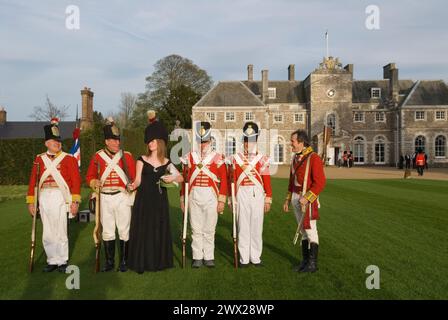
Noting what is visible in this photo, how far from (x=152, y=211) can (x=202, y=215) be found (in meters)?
0.76

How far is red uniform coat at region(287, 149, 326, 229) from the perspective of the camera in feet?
18.6

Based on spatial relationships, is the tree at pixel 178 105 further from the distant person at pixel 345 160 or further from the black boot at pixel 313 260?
the black boot at pixel 313 260

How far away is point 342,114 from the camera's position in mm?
48406

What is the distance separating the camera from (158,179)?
5746mm

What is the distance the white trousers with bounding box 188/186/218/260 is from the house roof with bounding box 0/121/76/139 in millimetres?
34751

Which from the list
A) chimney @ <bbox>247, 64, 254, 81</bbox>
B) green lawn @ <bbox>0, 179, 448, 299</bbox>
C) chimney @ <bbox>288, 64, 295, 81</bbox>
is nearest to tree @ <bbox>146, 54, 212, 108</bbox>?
chimney @ <bbox>247, 64, 254, 81</bbox>

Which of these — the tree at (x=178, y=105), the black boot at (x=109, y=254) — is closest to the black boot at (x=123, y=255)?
the black boot at (x=109, y=254)

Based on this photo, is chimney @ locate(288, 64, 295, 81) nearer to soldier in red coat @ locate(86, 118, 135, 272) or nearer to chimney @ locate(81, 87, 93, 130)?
chimney @ locate(81, 87, 93, 130)

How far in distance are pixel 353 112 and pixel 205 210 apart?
47.1m

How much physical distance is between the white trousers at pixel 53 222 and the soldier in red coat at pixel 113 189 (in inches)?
21.4

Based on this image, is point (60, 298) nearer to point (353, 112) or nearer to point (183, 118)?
point (183, 118)

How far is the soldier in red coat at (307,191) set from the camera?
18.7 feet
